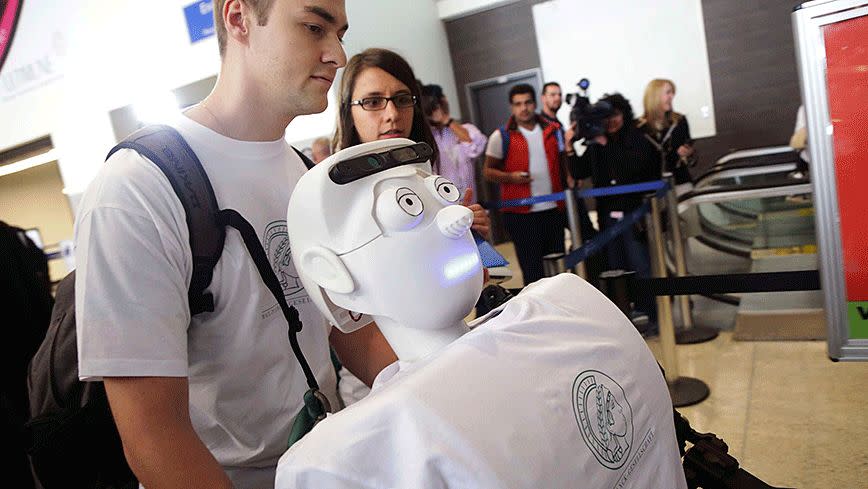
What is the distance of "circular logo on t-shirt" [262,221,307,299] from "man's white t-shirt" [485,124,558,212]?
3813 mm

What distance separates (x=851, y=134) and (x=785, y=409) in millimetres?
1756

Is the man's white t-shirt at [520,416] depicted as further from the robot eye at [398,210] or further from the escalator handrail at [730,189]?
the escalator handrail at [730,189]

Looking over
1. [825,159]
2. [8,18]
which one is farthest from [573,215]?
[8,18]

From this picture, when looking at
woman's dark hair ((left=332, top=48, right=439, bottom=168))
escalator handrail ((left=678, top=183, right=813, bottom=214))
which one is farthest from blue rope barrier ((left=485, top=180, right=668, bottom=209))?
woman's dark hair ((left=332, top=48, right=439, bottom=168))

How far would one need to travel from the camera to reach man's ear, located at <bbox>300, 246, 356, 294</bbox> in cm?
96

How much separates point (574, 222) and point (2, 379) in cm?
333

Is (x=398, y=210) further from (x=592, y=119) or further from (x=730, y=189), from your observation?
(x=730, y=189)

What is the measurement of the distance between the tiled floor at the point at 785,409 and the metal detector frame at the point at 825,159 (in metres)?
0.89

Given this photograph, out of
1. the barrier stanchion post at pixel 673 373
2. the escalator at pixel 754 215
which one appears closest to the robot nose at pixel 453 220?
the barrier stanchion post at pixel 673 373

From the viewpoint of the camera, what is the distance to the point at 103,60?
21.0 feet

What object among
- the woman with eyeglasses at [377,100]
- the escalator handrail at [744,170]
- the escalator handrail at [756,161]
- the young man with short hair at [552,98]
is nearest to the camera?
the woman with eyeglasses at [377,100]

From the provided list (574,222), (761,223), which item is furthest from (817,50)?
(761,223)

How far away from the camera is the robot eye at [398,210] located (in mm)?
927

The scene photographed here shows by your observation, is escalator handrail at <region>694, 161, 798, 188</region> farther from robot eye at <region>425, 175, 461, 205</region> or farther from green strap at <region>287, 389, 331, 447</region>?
green strap at <region>287, 389, 331, 447</region>
